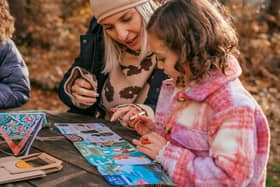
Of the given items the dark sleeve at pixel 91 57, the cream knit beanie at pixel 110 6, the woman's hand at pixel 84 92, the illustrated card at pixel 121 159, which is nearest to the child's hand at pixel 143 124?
the illustrated card at pixel 121 159

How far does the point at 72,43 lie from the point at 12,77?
16.2 feet

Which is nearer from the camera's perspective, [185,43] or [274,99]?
[185,43]

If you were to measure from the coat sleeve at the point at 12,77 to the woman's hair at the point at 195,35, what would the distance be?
1442 millimetres

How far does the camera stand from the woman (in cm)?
215

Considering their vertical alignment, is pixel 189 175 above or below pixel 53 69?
above

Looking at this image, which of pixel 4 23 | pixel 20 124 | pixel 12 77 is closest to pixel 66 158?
pixel 20 124

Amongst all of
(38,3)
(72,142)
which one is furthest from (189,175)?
(38,3)

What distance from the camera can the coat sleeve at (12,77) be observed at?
8.36 ft

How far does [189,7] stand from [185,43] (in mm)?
148

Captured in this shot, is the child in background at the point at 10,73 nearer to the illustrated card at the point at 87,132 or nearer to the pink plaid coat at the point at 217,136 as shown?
the illustrated card at the point at 87,132

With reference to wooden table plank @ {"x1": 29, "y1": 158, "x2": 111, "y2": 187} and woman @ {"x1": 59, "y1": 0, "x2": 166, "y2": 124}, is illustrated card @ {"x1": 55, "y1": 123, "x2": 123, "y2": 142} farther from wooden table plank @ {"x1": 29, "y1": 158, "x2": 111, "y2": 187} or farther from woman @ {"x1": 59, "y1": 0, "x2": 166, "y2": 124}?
wooden table plank @ {"x1": 29, "y1": 158, "x2": 111, "y2": 187}

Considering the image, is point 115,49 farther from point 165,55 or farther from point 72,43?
point 72,43

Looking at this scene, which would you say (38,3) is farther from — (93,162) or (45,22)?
(93,162)

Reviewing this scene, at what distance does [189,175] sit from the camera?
1334mm
